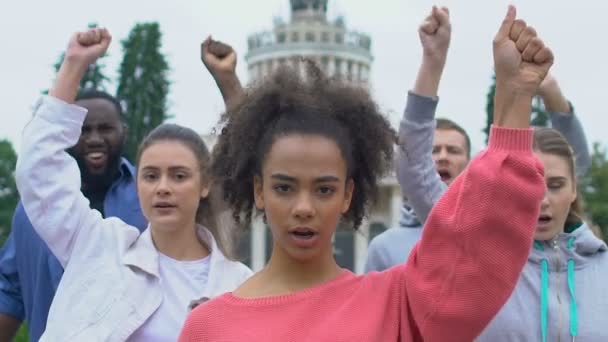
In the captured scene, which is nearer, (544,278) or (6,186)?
(544,278)

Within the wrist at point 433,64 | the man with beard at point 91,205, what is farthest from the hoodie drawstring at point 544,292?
the man with beard at point 91,205

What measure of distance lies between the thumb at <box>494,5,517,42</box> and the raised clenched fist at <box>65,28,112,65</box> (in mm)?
1560

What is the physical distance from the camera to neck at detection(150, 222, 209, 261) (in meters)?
2.93

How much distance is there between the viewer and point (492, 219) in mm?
1690

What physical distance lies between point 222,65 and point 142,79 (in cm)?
3466

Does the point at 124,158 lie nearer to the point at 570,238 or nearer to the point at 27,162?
the point at 27,162

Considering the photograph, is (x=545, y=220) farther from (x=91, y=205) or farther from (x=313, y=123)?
(x=91, y=205)

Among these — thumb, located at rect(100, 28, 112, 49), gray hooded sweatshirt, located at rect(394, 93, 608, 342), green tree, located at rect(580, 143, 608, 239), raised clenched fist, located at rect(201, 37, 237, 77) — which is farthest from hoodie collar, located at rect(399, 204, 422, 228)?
green tree, located at rect(580, 143, 608, 239)

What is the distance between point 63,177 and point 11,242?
743 millimetres

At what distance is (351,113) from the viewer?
2.05 meters

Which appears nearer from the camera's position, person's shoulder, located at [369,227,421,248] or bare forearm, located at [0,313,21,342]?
bare forearm, located at [0,313,21,342]

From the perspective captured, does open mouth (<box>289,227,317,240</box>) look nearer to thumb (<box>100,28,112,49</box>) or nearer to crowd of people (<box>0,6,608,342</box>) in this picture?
crowd of people (<box>0,6,608,342</box>)

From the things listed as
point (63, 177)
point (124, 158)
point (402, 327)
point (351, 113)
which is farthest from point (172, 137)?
point (402, 327)

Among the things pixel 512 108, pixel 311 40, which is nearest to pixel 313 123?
pixel 512 108
